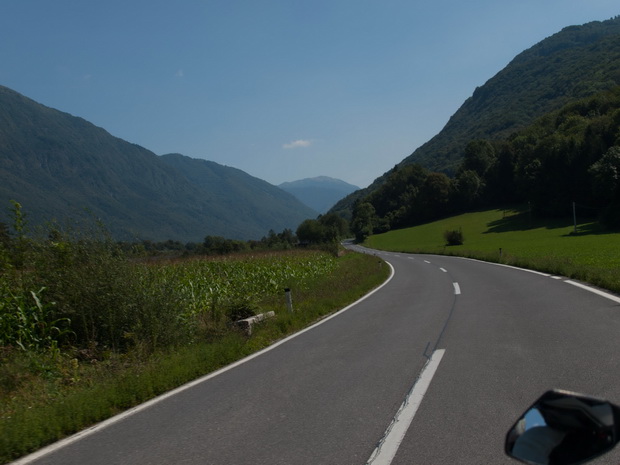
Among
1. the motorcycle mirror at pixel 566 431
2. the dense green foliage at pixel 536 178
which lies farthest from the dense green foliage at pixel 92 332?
the dense green foliage at pixel 536 178

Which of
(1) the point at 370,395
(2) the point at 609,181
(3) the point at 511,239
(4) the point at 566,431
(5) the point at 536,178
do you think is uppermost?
(5) the point at 536,178

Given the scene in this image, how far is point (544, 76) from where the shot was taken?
7584 inches

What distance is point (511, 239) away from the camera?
61.9 metres

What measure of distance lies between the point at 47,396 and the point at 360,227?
354 ft

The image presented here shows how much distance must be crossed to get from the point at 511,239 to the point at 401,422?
206 feet

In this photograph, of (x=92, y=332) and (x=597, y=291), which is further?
(x=597, y=291)

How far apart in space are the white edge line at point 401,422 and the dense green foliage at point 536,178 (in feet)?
195

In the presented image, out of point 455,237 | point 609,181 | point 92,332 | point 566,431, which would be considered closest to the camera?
point 566,431

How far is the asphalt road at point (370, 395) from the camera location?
397 centimetres

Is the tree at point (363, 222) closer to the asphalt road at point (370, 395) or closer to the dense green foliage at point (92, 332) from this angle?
the dense green foliage at point (92, 332)

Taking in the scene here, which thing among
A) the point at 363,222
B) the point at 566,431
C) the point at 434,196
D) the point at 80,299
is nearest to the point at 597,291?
the point at 80,299

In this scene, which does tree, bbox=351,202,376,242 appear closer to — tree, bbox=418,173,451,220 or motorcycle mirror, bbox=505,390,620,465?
tree, bbox=418,173,451,220

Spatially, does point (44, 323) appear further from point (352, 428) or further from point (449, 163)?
point (449, 163)

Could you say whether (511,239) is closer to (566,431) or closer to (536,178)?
(536,178)
